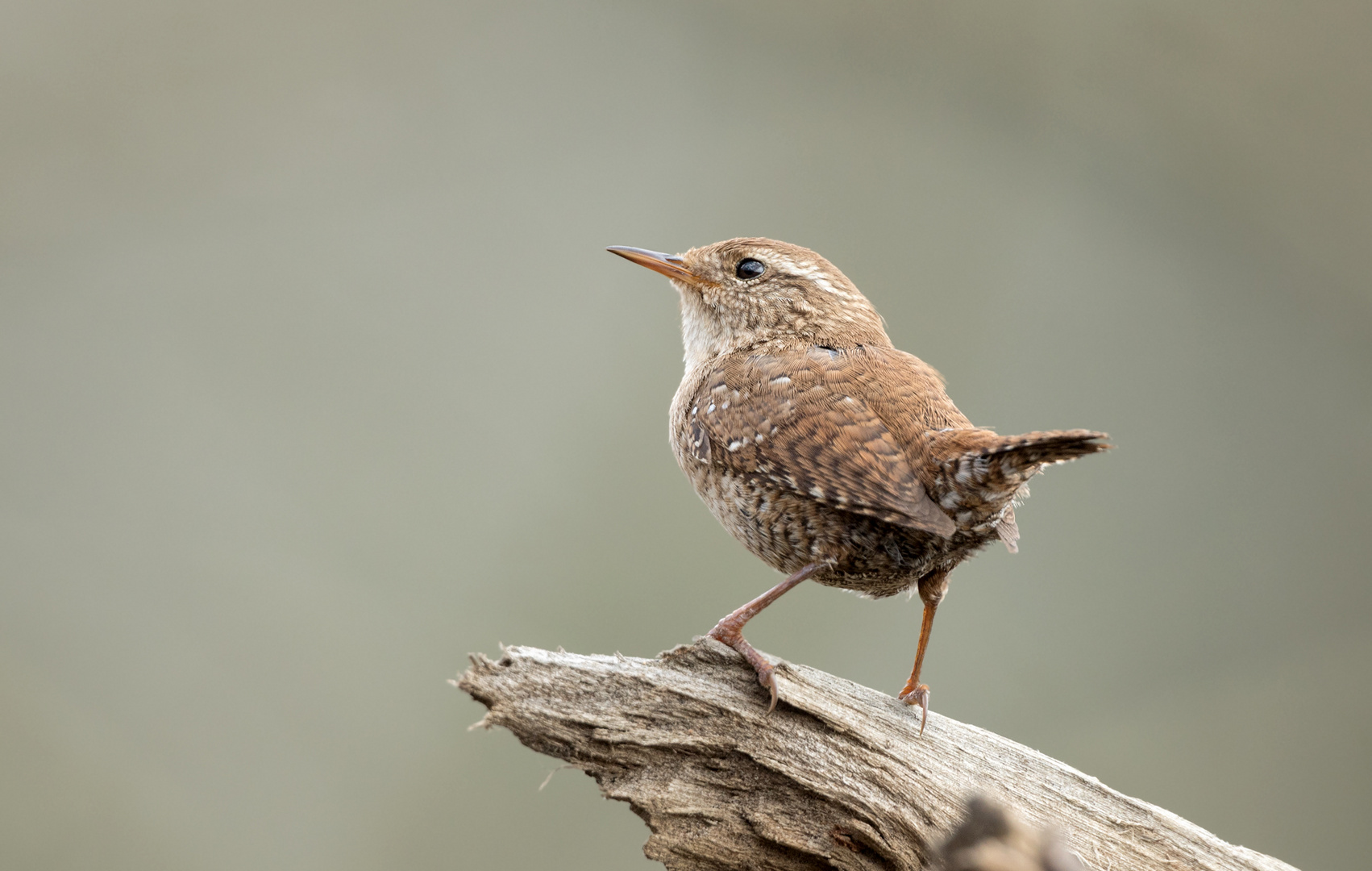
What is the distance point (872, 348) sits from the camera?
9.58ft

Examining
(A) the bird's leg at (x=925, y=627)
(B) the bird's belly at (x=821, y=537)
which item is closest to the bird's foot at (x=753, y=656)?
(B) the bird's belly at (x=821, y=537)

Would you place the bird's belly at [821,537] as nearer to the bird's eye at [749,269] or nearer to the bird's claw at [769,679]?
the bird's claw at [769,679]

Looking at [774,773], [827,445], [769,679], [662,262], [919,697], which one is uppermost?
[662,262]

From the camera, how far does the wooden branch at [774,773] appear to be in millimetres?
2496

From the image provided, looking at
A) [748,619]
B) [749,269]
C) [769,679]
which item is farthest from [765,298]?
[769,679]

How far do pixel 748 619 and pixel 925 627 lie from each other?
64cm

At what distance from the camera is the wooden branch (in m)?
2.50

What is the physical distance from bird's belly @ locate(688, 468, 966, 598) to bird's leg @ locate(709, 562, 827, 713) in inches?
3.1

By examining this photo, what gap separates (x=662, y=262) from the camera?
323 cm

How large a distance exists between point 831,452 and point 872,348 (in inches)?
24.2

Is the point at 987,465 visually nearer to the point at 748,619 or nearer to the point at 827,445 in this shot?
the point at 827,445

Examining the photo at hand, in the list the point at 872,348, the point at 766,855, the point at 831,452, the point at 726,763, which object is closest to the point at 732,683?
the point at 726,763

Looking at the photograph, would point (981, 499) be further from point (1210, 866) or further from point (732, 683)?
point (1210, 866)

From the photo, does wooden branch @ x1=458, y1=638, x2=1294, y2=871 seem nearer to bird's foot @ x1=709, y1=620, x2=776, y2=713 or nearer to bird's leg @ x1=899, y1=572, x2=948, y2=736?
bird's foot @ x1=709, y1=620, x2=776, y2=713
